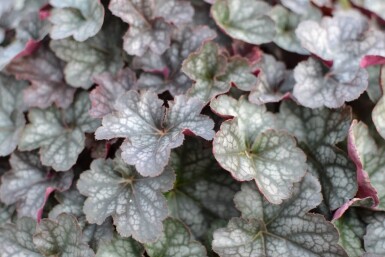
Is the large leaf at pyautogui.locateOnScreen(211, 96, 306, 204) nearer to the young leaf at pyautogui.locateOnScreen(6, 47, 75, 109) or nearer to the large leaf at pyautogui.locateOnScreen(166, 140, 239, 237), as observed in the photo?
the large leaf at pyautogui.locateOnScreen(166, 140, 239, 237)

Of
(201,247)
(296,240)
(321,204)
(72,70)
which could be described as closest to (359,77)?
(321,204)

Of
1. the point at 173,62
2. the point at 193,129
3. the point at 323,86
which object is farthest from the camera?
the point at 173,62

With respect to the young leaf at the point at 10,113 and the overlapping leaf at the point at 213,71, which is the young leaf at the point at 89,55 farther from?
the overlapping leaf at the point at 213,71

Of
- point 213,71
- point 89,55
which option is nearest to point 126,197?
point 213,71

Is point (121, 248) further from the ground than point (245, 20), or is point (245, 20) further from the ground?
point (245, 20)

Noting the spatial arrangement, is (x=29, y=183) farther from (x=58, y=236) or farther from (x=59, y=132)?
(x=58, y=236)

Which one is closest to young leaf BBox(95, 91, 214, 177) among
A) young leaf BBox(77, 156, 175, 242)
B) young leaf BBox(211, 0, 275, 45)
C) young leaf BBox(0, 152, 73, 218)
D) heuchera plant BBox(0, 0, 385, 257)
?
heuchera plant BBox(0, 0, 385, 257)

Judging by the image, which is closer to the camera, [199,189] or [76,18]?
[199,189]
